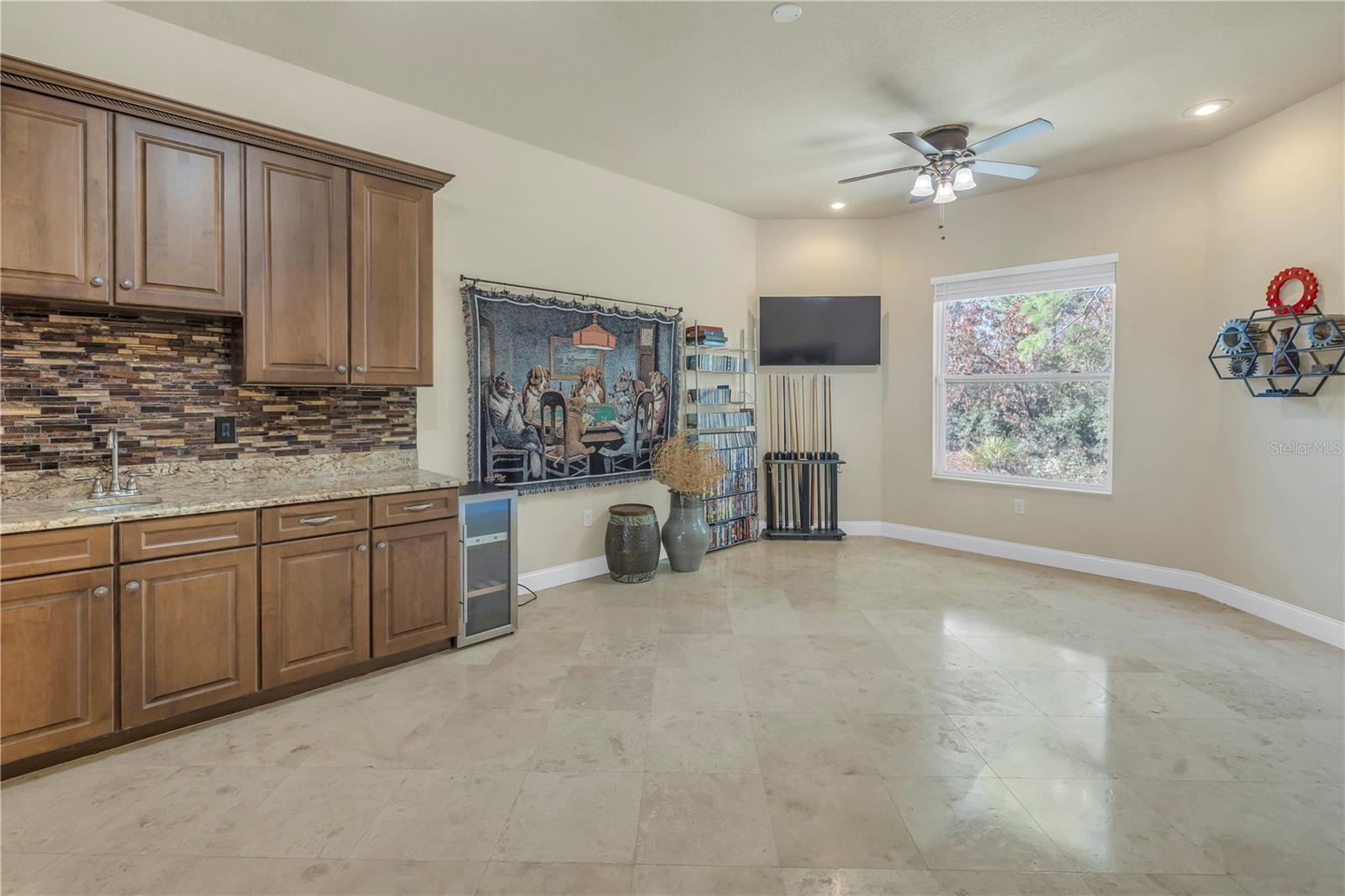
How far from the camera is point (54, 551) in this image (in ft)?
6.84

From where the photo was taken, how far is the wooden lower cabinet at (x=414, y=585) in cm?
288

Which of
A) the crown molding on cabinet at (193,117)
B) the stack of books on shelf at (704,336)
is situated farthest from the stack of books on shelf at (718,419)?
the crown molding on cabinet at (193,117)

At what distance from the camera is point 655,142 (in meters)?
3.95

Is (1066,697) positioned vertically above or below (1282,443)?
below

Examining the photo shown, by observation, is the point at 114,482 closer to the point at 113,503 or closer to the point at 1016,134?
the point at 113,503

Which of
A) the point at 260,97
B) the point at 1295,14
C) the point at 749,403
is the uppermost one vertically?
the point at 1295,14

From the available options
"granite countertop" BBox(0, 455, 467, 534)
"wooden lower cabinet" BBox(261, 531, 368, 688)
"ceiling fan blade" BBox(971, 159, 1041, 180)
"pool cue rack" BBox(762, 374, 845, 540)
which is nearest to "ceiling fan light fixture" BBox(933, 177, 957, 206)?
"ceiling fan blade" BBox(971, 159, 1041, 180)

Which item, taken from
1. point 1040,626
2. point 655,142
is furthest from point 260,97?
point 1040,626

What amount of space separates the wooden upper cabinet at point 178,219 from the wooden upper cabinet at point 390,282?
477 millimetres

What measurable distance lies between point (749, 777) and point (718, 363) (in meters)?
3.69

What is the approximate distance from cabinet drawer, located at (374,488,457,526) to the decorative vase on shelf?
1.92m

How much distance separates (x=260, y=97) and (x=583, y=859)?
361 cm

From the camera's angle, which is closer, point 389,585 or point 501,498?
point 389,585

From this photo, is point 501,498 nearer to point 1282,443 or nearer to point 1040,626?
point 1040,626
